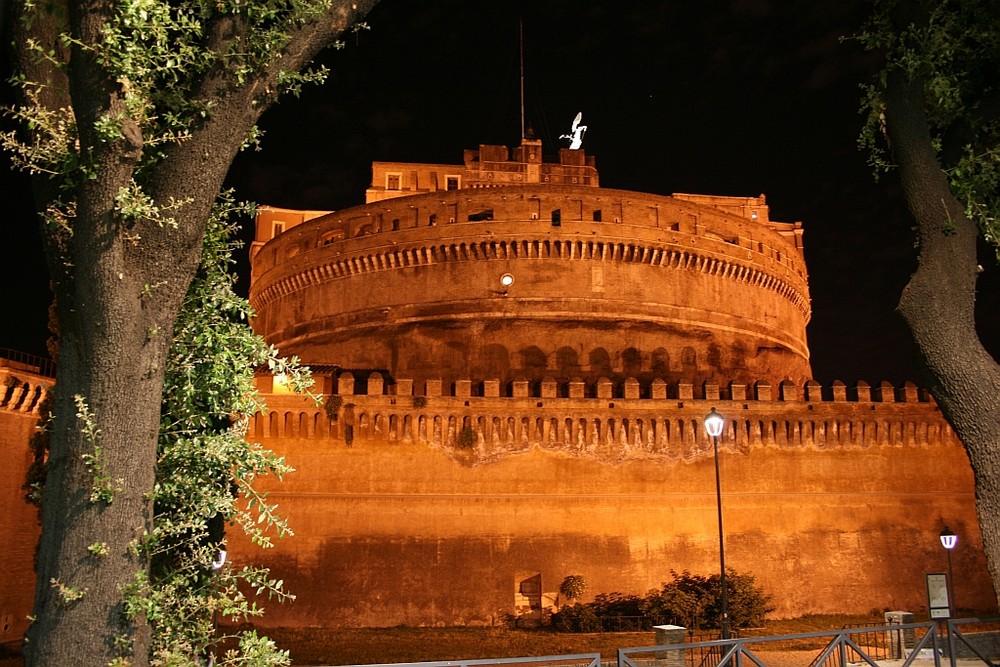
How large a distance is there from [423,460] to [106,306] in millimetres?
17284

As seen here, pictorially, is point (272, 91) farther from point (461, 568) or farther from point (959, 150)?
point (461, 568)

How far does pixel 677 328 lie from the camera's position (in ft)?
96.3

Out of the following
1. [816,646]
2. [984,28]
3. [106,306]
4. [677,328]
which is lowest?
[816,646]

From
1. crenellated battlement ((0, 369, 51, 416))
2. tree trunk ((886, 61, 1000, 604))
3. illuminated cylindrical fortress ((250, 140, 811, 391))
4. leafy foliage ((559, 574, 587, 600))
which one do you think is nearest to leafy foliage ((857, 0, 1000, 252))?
tree trunk ((886, 61, 1000, 604))

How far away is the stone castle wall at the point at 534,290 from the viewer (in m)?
28.1

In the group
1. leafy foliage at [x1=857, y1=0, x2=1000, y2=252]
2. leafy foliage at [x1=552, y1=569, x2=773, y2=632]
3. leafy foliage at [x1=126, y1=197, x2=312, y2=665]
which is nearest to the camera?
leafy foliage at [x1=126, y1=197, x2=312, y2=665]

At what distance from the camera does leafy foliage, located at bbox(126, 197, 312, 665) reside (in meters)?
5.27

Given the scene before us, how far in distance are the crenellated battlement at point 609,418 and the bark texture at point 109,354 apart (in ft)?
54.0

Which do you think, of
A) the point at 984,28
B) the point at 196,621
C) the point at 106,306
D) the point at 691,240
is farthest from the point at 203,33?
the point at 691,240

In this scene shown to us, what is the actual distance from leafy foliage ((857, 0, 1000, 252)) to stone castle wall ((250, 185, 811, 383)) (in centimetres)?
1876

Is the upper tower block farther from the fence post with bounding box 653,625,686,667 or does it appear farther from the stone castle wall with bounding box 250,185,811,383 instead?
the fence post with bounding box 653,625,686,667

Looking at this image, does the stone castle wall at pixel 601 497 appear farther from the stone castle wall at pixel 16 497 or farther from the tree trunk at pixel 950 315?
the tree trunk at pixel 950 315

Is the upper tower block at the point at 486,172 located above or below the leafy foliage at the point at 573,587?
above

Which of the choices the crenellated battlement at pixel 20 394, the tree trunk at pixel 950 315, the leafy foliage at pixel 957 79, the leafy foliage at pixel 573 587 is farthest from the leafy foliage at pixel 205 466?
the crenellated battlement at pixel 20 394
